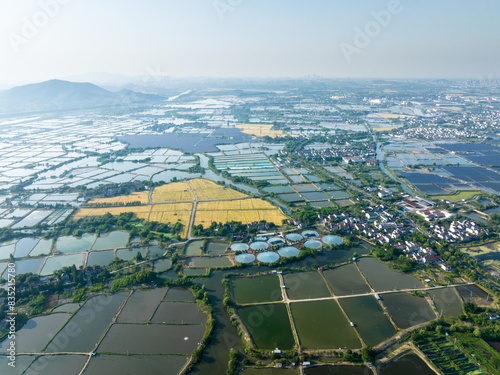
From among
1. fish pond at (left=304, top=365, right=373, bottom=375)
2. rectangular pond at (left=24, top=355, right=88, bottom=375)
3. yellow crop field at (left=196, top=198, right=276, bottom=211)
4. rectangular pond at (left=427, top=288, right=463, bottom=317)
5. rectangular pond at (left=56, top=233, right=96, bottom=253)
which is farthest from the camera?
yellow crop field at (left=196, top=198, right=276, bottom=211)

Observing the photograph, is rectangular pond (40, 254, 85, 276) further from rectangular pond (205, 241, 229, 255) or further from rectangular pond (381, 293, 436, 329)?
rectangular pond (381, 293, 436, 329)

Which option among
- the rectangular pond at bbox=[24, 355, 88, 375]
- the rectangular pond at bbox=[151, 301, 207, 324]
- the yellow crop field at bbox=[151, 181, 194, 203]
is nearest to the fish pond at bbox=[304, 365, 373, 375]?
the rectangular pond at bbox=[151, 301, 207, 324]

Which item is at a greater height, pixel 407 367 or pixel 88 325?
pixel 88 325

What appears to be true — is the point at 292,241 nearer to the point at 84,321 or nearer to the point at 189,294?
the point at 189,294

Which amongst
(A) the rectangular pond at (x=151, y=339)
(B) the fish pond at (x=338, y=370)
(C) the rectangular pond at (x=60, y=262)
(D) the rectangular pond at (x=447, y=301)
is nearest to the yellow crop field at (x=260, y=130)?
(C) the rectangular pond at (x=60, y=262)

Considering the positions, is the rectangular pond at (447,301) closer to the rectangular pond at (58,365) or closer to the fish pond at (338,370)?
the fish pond at (338,370)

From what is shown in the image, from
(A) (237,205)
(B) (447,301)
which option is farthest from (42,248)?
(B) (447,301)

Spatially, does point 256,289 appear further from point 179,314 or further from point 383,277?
point 383,277
